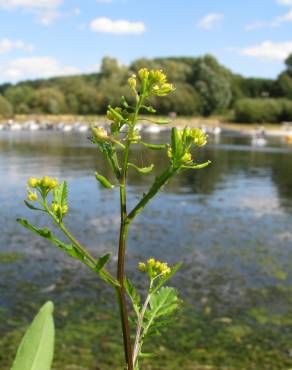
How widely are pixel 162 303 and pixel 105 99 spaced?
130106 mm

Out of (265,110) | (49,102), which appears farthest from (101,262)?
(49,102)

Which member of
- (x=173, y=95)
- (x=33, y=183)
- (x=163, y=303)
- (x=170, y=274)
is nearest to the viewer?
(x=33, y=183)

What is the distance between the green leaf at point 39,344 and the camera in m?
0.94

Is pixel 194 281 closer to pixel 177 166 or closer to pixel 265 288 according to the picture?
pixel 265 288

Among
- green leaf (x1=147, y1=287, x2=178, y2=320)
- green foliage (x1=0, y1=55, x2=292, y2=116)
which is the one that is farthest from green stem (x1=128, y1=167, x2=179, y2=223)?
green foliage (x1=0, y1=55, x2=292, y2=116)

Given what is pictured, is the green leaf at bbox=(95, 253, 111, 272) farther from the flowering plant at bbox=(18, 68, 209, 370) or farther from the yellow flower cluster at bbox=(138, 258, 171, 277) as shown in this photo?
the yellow flower cluster at bbox=(138, 258, 171, 277)

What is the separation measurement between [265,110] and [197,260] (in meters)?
105

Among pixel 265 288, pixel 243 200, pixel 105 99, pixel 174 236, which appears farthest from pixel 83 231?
pixel 105 99

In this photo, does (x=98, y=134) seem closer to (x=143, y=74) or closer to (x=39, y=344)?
(x=143, y=74)

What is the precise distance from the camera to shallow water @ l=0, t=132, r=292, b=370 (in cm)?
855

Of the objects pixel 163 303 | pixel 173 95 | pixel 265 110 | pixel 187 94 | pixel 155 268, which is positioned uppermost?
pixel 187 94

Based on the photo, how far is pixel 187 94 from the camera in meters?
123

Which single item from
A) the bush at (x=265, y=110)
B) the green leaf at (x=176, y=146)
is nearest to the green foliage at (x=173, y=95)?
the bush at (x=265, y=110)

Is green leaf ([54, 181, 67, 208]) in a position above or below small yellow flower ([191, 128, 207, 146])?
below
